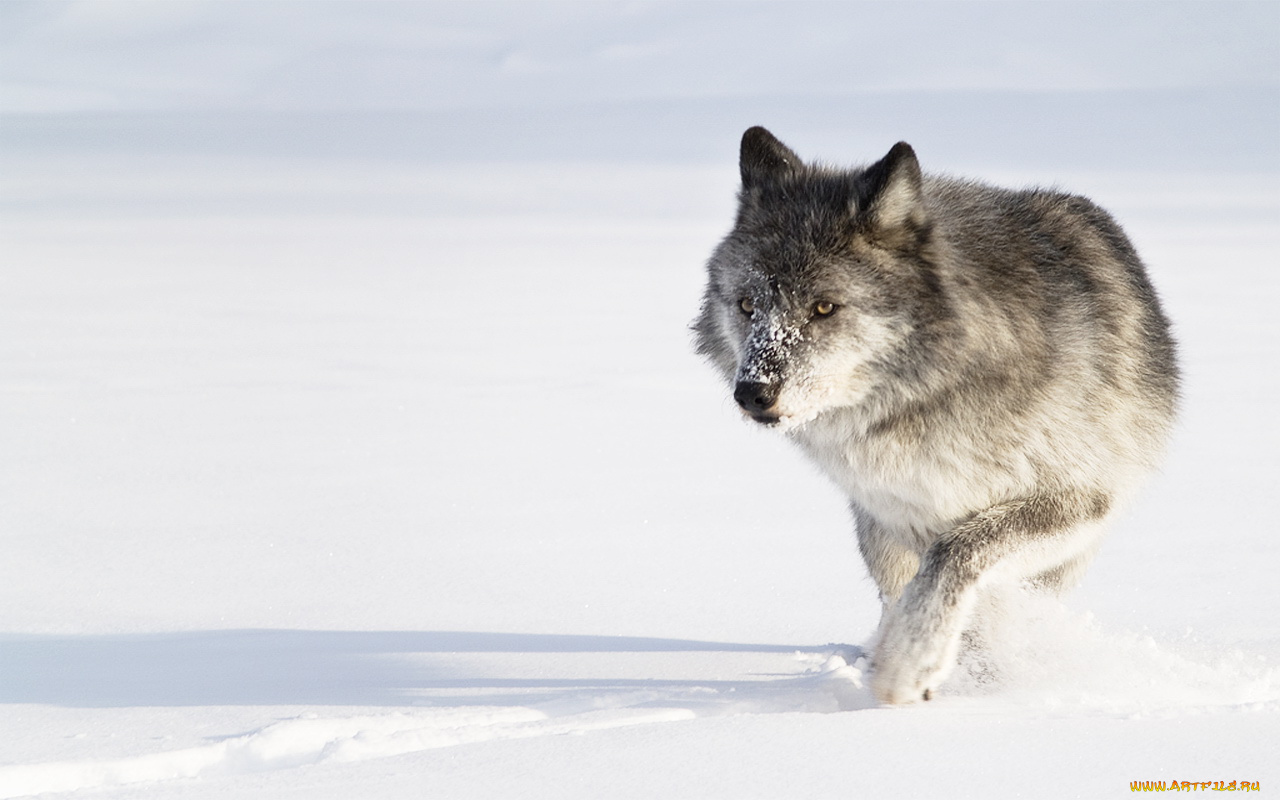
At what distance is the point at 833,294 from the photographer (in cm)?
347

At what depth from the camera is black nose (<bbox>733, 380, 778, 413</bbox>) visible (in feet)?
10.9

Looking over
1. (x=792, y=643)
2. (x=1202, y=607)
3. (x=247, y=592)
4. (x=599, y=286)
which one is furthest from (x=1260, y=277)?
(x=247, y=592)

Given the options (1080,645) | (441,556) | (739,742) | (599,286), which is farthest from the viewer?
(599,286)

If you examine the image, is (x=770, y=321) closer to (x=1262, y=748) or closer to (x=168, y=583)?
(x=1262, y=748)

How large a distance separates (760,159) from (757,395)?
0.97m

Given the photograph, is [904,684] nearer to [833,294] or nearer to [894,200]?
[833,294]

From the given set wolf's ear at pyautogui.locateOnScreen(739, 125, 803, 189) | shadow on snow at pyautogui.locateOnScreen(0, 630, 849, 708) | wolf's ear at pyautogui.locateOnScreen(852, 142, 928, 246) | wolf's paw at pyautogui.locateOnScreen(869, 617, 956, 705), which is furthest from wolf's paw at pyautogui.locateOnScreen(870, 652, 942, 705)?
wolf's ear at pyautogui.locateOnScreen(739, 125, 803, 189)

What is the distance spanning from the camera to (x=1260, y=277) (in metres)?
13.9

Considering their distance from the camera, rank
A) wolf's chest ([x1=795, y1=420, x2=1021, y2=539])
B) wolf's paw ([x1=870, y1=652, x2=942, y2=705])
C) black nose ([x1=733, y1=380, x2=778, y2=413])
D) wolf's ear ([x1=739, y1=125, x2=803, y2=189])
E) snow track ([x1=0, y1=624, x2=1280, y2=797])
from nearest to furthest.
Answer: snow track ([x1=0, y1=624, x2=1280, y2=797])
black nose ([x1=733, y1=380, x2=778, y2=413])
wolf's paw ([x1=870, y1=652, x2=942, y2=705])
wolf's chest ([x1=795, y1=420, x2=1021, y2=539])
wolf's ear ([x1=739, y1=125, x2=803, y2=189])

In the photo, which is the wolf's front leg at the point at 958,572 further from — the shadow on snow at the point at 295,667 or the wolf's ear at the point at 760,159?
the wolf's ear at the point at 760,159

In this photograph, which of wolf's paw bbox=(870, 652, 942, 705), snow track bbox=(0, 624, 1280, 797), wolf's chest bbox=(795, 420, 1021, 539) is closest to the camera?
snow track bbox=(0, 624, 1280, 797)

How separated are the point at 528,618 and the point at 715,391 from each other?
16.0 ft

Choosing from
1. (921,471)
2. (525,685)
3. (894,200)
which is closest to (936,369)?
(921,471)

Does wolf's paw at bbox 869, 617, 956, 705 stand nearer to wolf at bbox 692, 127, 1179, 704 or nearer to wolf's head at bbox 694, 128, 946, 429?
wolf at bbox 692, 127, 1179, 704
